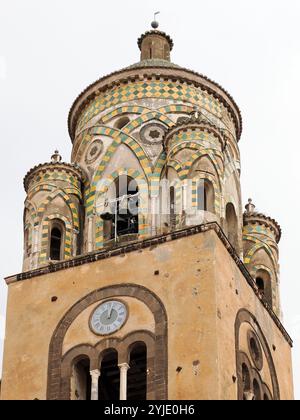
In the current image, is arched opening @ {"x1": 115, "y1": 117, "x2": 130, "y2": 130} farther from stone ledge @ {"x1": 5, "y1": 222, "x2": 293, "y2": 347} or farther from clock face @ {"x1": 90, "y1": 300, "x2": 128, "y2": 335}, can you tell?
clock face @ {"x1": 90, "y1": 300, "x2": 128, "y2": 335}

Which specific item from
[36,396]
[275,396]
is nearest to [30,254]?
[36,396]

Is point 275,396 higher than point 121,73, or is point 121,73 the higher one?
point 121,73

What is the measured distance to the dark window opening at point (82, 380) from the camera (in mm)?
25375

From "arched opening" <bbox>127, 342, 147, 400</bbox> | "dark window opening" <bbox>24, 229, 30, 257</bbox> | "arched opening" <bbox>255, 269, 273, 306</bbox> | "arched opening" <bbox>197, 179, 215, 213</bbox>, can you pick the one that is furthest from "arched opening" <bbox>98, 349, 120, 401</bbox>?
"arched opening" <bbox>255, 269, 273, 306</bbox>

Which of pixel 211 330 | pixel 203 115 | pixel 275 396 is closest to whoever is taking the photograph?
pixel 211 330

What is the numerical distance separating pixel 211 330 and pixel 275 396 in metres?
2.91

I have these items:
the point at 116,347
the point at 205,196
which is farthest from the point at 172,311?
the point at 205,196

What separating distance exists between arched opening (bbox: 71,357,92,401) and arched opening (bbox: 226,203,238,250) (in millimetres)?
4111

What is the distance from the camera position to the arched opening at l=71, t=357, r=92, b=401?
996 inches

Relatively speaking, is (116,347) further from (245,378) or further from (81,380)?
(245,378)

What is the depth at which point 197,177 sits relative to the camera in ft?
89.5

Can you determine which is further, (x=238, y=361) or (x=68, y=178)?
(x=68, y=178)

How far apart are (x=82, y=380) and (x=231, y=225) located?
4.76m
